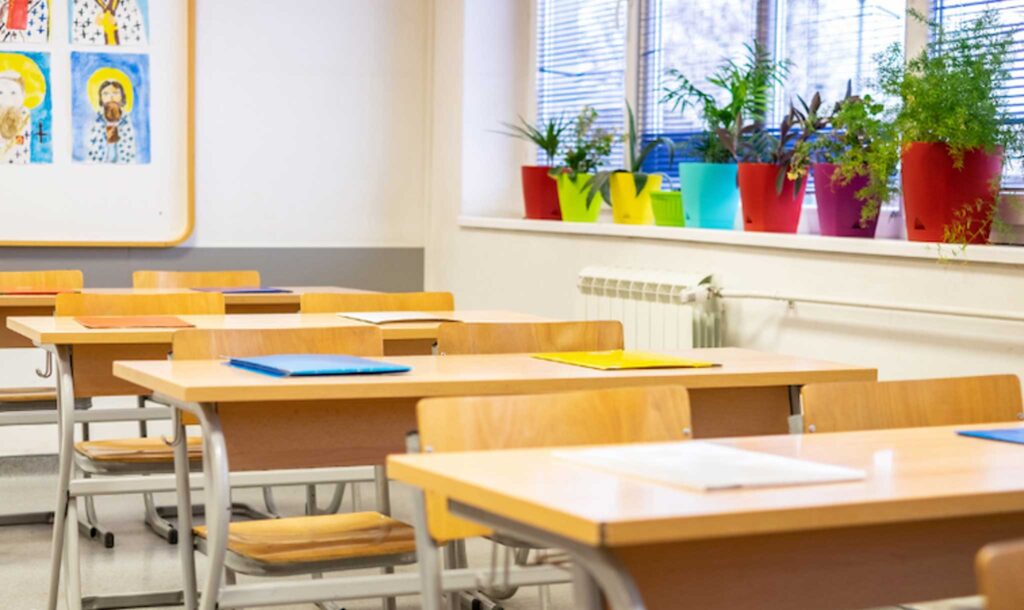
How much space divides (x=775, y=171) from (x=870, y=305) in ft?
2.68

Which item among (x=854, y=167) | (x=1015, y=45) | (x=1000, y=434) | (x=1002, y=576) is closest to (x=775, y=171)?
(x=854, y=167)

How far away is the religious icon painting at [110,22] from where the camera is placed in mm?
6020

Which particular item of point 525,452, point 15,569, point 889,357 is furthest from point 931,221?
point 15,569

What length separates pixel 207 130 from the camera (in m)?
6.30

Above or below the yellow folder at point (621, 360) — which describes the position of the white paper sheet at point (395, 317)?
above

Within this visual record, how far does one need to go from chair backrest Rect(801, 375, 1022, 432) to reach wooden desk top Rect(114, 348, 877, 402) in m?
0.47

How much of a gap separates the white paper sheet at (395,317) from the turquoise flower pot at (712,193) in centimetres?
127

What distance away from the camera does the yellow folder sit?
2887 millimetres

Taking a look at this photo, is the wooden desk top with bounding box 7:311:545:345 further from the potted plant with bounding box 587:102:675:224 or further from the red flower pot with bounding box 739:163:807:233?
the potted plant with bounding box 587:102:675:224

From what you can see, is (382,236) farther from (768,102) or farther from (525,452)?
(525,452)

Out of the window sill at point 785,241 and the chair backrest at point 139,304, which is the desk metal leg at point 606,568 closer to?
the window sill at point 785,241

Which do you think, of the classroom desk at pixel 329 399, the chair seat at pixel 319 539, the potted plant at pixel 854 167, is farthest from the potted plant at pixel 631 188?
the chair seat at pixel 319 539

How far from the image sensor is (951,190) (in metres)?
3.73

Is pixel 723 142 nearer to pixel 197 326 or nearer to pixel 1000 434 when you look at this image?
pixel 197 326
